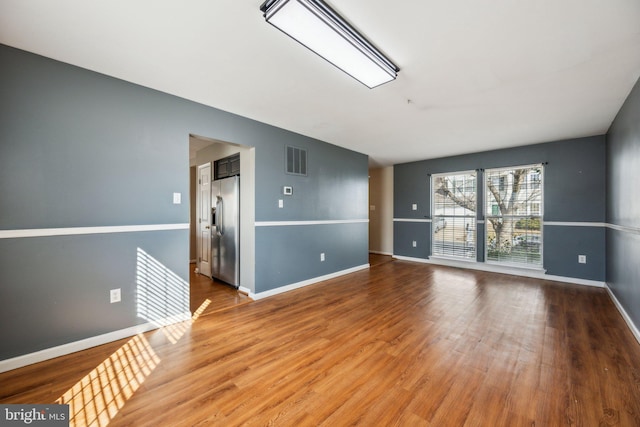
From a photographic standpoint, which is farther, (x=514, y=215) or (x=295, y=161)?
(x=514, y=215)

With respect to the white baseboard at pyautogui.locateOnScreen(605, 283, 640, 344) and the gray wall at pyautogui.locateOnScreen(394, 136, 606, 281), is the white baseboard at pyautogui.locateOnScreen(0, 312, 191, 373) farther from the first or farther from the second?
the gray wall at pyautogui.locateOnScreen(394, 136, 606, 281)

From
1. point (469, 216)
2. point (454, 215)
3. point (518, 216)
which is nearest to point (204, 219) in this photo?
point (454, 215)

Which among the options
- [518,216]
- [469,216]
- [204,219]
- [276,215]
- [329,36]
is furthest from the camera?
[469,216]

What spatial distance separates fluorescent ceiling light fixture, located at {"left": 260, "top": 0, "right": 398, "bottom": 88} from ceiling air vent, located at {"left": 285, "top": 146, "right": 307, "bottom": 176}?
1916 millimetres

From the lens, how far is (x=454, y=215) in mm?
5719

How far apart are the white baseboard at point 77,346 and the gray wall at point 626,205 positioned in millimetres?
4805

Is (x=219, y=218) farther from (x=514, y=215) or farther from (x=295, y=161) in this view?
(x=514, y=215)

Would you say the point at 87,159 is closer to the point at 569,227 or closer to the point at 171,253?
the point at 171,253

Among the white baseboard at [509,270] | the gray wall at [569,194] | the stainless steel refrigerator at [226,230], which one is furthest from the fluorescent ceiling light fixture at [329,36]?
the white baseboard at [509,270]

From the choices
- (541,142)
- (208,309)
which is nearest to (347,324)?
(208,309)

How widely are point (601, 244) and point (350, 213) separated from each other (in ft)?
13.7

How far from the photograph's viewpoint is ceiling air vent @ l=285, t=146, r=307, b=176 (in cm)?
397

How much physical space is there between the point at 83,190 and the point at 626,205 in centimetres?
555

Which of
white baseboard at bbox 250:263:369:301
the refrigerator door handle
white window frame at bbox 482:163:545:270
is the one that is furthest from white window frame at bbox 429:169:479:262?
the refrigerator door handle
